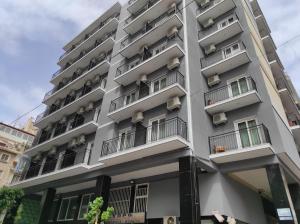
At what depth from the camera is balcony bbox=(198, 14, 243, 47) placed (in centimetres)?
1478

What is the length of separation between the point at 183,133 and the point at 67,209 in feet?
35.3

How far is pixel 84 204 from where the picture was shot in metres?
15.4

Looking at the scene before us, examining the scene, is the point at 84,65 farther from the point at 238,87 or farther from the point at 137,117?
the point at 238,87

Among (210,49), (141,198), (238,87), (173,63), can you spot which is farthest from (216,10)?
(141,198)

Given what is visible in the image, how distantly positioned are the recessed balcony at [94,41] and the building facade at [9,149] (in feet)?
56.8

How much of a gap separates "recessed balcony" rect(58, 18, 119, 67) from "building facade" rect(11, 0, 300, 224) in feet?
9.85

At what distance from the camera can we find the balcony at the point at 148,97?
11953 mm

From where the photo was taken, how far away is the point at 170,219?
10.6 meters

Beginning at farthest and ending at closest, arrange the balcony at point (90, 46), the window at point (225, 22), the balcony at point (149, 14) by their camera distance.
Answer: the balcony at point (90, 46), the balcony at point (149, 14), the window at point (225, 22)

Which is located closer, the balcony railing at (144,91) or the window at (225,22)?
the balcony railing at (144,91)

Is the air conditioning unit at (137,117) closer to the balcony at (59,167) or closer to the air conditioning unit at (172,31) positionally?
the balcony at (59,167)

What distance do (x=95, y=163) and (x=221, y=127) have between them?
23.5ft

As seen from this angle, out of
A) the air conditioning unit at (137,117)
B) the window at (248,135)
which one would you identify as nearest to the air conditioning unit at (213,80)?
the window at (248,135)

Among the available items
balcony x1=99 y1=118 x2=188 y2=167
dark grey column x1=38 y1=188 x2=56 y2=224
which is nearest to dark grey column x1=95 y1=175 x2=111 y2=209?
balcony x1=99 y1=118 x2=188 y2=167
